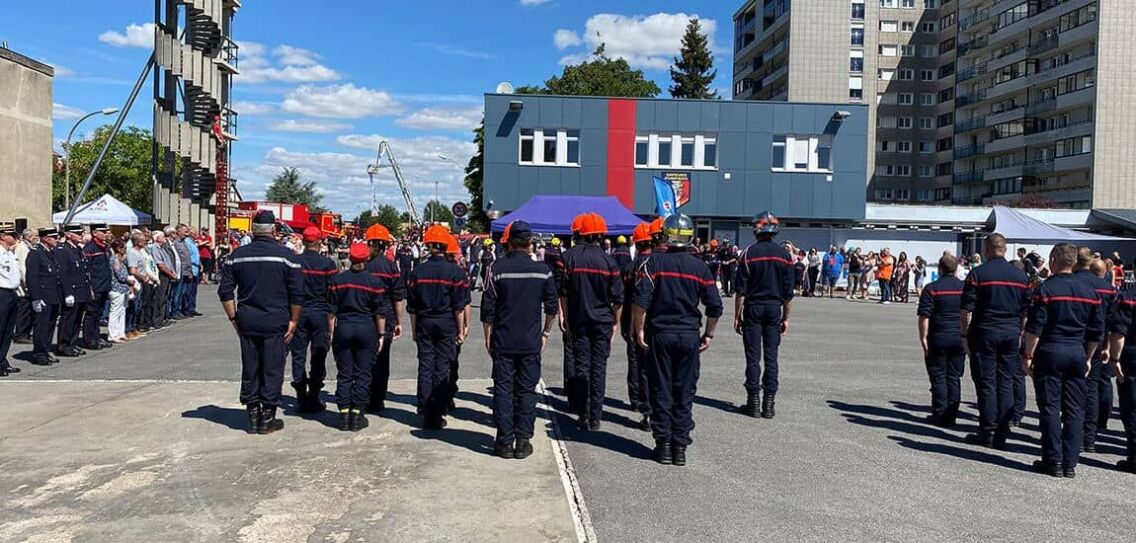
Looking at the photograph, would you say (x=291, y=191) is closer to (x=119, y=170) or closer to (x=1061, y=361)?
(x=119, y=170)

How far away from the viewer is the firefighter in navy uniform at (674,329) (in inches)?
267

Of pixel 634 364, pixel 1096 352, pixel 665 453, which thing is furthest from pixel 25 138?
pixel 1096 352

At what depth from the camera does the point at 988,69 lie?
73375 millimetres

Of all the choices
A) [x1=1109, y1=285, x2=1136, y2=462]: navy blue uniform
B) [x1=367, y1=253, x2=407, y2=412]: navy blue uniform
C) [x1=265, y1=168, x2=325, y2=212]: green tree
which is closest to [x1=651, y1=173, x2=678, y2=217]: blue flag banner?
[x1=367, y1=253, x2=407, y2=412]: navy blue uniform

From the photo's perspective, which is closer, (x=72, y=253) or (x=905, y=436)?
(x=905, y=436)

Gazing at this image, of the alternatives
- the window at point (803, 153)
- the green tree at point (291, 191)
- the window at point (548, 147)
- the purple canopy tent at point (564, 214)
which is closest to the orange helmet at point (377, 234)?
the purple canopy tent at point (564, 214)

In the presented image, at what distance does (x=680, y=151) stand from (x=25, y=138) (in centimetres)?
2449

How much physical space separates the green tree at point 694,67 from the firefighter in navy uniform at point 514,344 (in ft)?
254

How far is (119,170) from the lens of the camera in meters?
61.7

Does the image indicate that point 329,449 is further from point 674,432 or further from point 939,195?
point 939,195

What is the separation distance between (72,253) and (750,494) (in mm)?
10532

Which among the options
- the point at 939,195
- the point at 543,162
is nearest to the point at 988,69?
the point at 939,195

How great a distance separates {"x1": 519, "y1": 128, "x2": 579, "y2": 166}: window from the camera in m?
37.3

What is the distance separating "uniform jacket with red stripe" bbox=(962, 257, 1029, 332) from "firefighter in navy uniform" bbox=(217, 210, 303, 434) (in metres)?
6.16
